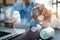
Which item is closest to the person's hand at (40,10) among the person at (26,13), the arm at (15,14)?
the person at (26,13)

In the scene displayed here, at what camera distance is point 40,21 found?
2.74ft

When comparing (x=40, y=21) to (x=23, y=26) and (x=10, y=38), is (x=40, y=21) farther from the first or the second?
(x=10, y=38)

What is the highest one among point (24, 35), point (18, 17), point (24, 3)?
point (24, 3)

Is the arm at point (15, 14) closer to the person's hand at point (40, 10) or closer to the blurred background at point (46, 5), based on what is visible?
the blurred background at point (46, 5)

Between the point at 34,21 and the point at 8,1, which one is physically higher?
the point at 8,1

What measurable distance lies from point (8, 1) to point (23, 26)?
23 cm

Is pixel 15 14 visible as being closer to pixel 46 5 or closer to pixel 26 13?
pixel 26 13

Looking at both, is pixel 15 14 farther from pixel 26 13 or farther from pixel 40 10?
pixel 40 10

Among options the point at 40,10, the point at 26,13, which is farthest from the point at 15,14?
the point at 40,10

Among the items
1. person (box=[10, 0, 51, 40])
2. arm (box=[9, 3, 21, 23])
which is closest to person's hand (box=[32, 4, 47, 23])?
person (box=[10, 0, 51, 40])

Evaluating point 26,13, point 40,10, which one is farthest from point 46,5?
point 26,13

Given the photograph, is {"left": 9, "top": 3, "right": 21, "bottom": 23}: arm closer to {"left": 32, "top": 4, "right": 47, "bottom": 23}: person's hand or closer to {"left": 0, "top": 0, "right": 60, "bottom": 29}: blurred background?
{"left": 0, "top": 0, "right": 60, "bottom": 29}: blurred background

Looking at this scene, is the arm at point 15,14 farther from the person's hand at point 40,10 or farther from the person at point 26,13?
the person's hand at point 40,10

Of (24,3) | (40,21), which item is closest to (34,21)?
(40,21)
